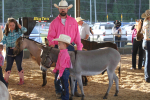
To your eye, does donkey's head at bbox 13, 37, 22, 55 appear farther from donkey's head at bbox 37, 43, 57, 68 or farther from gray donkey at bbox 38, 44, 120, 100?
donkey's head at bbox 37, 43, 57, 68

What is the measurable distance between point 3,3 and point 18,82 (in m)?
10.7

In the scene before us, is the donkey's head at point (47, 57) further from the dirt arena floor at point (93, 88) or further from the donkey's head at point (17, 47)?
the donkey's head at point (17, 47)

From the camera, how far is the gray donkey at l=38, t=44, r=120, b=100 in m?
4.13

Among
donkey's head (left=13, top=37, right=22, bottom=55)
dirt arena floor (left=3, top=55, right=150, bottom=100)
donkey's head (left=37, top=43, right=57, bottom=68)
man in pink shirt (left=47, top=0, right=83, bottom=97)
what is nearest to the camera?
donkey's head (left=37, top=43, right=57, bottom=68)

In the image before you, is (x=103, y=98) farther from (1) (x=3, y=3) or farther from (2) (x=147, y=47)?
(1) (x=3, y=3)

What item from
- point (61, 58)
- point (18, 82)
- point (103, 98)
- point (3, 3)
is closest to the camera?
point (61, 58)

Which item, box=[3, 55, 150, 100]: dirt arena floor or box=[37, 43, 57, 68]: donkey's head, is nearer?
box=[37, 43, 57, 68]: donkey's head

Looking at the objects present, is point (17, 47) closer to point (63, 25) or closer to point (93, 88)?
point (63, 25)

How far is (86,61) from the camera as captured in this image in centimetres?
429

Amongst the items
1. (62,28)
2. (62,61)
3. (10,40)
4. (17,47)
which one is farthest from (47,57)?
(10,40)

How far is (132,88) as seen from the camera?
549 centimetres

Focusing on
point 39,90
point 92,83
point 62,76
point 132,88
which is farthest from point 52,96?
point 132,88

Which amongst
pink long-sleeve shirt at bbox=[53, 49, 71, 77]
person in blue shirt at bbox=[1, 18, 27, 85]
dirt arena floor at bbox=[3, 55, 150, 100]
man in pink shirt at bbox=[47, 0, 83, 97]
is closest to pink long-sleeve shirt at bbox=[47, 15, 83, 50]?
man in pink shirt at bbox=[47, 0, 83, 97]

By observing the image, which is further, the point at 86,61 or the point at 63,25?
the point at 63,25
